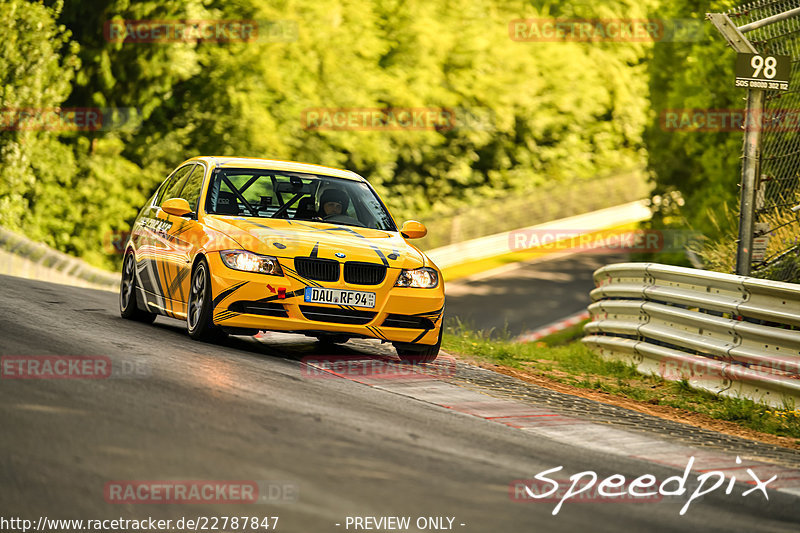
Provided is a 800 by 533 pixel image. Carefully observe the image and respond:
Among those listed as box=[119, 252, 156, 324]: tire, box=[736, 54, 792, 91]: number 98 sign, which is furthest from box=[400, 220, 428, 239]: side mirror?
box=[736, 54, 792, 91]: number 98 sign

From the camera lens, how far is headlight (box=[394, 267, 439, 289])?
10.3 meters

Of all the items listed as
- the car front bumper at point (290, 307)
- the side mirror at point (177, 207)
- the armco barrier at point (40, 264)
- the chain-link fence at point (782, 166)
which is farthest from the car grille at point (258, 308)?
the armco barrier at point (40, 264)

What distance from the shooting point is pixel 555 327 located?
104 ft

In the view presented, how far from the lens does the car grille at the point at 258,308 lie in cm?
985

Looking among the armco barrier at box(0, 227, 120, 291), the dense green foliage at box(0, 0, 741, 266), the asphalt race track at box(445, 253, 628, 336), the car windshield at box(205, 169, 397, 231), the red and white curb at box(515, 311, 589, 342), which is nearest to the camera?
the car windshield at box(205, 169, 397, 231)

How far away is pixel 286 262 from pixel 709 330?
13.2ft

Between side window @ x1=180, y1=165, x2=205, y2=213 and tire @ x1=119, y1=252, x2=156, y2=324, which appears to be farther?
tire @ x1=119, y1=252, x2=156, y2=324

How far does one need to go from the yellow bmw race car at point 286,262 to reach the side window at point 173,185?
6.0 inches

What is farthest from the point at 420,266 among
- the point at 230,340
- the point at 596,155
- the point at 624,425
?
the point at 596,155

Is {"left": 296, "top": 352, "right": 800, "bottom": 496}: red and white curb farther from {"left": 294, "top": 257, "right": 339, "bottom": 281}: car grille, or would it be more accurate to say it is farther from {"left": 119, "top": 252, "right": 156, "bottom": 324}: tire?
{"left": 119, "top": 252, "right": 156, "bottom": 324}: tire

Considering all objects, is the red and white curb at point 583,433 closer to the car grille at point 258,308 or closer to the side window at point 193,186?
the car grille at point 258,308

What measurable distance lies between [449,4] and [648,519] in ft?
166

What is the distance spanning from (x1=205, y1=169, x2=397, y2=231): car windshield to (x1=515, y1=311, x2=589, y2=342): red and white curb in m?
16.6

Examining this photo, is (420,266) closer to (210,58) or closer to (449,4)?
(210,58)
